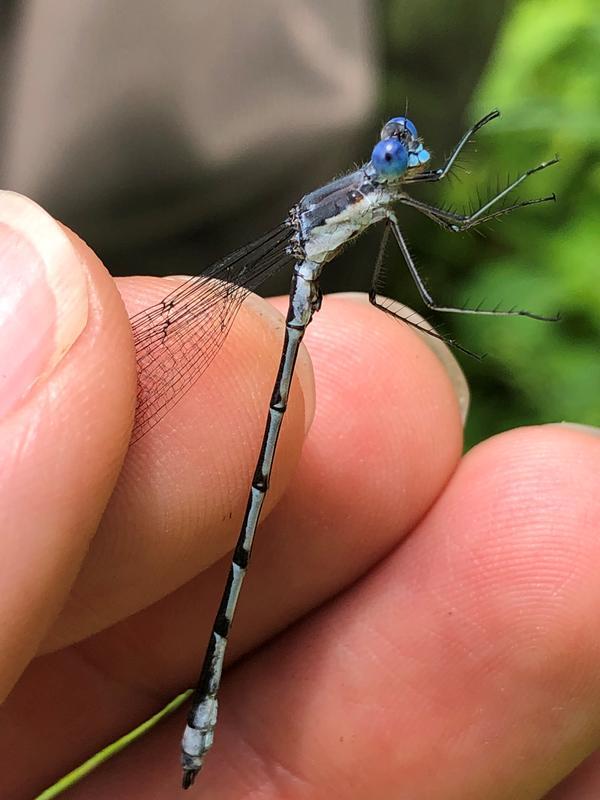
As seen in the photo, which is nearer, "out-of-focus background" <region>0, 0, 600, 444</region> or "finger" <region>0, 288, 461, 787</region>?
"finger" <region>0, 288, 461, 787</region>

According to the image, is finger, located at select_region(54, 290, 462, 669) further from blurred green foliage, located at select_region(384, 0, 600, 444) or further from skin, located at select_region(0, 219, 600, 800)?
blurred green foliage, located at select_region(384, 0, 600, 444)

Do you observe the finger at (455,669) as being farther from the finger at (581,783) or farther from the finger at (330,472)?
the finger at (581,783)

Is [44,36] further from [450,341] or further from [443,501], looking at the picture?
[443,501]

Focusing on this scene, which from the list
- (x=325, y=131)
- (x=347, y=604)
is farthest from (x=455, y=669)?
(x=325, y=131)

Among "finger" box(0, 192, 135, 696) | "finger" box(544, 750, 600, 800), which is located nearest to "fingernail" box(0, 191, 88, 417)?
"finger" box(0, 192, 135, 696)

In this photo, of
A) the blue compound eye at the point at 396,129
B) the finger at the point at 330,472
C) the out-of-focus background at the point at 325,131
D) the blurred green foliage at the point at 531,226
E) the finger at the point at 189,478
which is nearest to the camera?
the finger at the point at 189,478

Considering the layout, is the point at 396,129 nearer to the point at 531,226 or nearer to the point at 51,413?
the point at 51,413

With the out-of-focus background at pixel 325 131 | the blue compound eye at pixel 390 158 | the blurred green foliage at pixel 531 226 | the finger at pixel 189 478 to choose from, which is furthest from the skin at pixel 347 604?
the blurred green foliage at pixel 531 226
